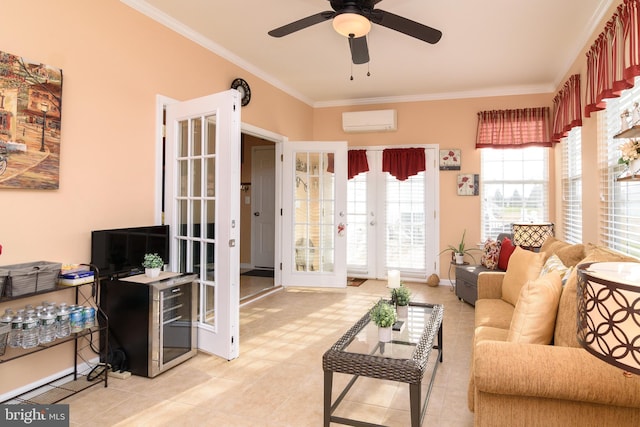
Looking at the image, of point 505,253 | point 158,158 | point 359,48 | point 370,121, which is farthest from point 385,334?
point 370,121

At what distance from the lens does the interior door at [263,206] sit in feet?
23.7

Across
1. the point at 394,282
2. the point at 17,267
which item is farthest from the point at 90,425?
the point at 394,282

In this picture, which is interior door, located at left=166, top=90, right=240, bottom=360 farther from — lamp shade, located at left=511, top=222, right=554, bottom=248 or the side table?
lamp shade, located at left=511, top=222, right=554, bottom=248

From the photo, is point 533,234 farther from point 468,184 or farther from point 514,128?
point 514,128

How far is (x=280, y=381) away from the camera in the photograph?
8.84 ft

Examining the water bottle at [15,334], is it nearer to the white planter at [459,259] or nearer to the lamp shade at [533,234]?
the lamp shade at [533,234]

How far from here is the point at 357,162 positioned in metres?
6.17

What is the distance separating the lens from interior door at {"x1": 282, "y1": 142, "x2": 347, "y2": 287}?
Answer: 557cm

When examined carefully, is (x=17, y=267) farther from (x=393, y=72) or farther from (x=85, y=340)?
(x=393, y=72)

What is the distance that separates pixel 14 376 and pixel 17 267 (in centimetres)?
69

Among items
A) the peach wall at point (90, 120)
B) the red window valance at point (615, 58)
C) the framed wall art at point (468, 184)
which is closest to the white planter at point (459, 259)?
the framed wall art at point (468, 184)

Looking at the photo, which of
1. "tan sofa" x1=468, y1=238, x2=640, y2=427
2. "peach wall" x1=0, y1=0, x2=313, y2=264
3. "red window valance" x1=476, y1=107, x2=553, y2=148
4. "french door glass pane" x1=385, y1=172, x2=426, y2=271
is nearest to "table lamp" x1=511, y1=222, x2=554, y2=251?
"red window valance" x1=476, y1=107, x2=553, y2=148

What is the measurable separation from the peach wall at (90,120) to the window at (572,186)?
4.18 m

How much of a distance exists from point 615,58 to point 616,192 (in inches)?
39.5
